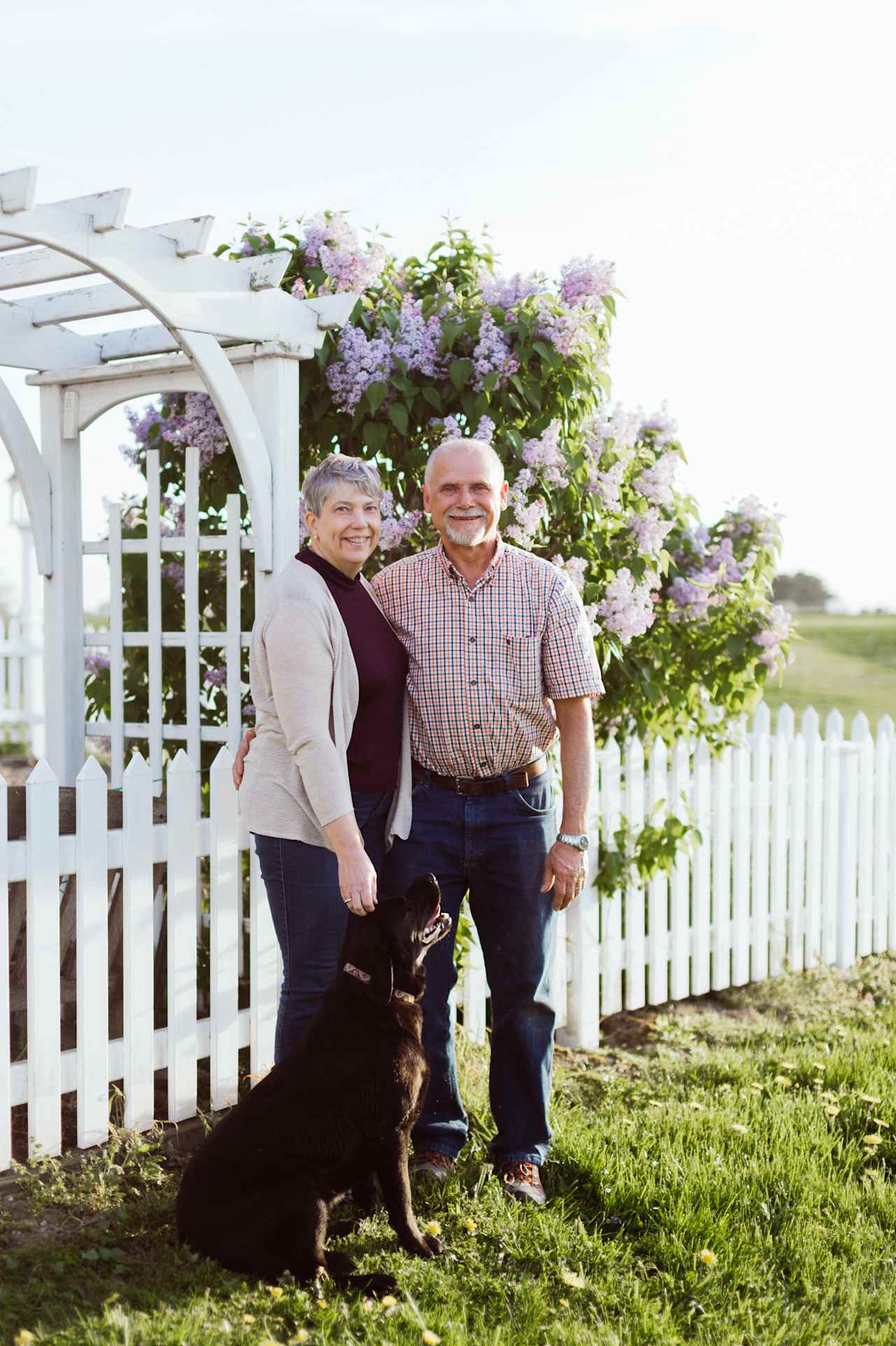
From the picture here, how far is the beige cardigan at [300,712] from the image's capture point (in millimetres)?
2984

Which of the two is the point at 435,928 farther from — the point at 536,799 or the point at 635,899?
the point at 635,899

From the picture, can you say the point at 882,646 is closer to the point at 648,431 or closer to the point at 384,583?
the point at 648,431

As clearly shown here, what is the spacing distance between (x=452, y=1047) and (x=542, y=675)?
1127mm

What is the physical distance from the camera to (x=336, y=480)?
317 cm

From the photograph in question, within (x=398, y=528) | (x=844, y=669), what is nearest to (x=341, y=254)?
(x=398, y=528)

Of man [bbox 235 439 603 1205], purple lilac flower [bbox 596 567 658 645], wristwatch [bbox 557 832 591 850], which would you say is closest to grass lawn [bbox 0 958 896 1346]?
man [bbox 235 439 603 1205]

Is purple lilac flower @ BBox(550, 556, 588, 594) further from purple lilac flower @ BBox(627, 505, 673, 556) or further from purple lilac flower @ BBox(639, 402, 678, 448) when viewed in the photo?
purple lilac flower @ BBox(639, 402, 678, 448)

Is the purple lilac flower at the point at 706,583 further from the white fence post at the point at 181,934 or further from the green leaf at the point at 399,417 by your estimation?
the white fence post at the point at 181,934

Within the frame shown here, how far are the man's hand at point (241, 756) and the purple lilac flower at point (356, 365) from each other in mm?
1687

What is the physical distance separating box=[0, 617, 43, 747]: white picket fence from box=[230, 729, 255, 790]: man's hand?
10110 mm

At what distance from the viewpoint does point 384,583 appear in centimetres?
358

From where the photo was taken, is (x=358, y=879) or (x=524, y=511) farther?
(x=524, y=511)

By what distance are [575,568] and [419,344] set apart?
1042 millimetres

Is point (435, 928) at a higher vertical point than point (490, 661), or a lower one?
lower
